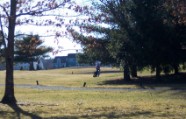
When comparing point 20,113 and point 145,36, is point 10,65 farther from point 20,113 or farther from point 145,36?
point 145,36

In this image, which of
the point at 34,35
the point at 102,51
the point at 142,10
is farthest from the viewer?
the point at 102,51

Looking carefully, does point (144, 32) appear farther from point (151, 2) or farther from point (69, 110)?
point (69, 110)

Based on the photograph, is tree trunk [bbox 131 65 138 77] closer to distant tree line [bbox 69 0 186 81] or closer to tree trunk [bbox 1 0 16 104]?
distant tree line [bbox 69 0 186 81]

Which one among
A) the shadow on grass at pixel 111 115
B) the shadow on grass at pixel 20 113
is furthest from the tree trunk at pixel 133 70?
the shadow on grass at pixel 111 115

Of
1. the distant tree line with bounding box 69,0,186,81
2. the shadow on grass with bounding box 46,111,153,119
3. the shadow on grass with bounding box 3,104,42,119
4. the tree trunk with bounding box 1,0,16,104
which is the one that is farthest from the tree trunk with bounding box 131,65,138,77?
the shadow on grass with bounding box 46,111,153,119

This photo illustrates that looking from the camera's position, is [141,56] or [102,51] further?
[102,51]

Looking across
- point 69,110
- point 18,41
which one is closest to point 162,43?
point 18,41

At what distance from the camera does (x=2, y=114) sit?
16.0m

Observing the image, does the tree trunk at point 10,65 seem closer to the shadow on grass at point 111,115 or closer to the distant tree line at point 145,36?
the shadow on grass at point 111,115

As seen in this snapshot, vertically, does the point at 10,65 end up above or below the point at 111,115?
above

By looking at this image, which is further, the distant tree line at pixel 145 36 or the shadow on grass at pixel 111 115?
the distant tree line at pixel 145 36

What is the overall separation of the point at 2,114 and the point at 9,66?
3.77 meters

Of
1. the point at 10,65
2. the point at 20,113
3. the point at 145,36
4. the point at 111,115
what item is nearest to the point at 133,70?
the point at 145,36

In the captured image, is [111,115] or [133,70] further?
[133,70]
